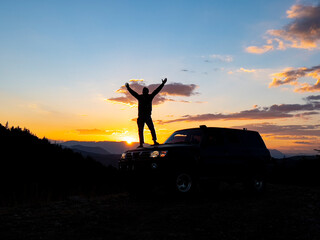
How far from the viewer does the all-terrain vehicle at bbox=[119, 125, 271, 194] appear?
29.8 ft

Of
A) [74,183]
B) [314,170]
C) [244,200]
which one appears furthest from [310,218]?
[314,170]

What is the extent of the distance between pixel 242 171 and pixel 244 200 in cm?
146

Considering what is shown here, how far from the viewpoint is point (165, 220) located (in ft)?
21.7

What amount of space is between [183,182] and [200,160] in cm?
81

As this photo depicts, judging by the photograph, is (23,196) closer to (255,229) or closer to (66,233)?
(66,233)

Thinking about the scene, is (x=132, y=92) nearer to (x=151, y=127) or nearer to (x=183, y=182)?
(x=151, y=127)

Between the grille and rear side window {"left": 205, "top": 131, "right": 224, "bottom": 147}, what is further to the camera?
rear side window {"left": 205, "top": 131, "right": 224, "bottom": 147}

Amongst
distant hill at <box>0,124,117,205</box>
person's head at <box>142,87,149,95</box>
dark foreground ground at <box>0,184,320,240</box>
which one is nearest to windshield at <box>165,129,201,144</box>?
dark foreground ground at <box>0,184,320,240</box>

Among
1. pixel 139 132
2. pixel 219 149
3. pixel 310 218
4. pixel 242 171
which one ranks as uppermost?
pixel 139 132

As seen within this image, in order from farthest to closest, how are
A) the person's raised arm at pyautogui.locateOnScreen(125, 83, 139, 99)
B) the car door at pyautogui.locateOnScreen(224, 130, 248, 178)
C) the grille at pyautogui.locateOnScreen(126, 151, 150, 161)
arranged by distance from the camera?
the person's raised arm at pyautogui.locateOnScreen(125, 83, 139, 99) < the car door at pyautogui.locateOnScreen(224, 130, 248, 178) < the grille at pyautogui.locateOnScreen(126, 151, 150, 161)

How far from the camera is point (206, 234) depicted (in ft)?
18.5

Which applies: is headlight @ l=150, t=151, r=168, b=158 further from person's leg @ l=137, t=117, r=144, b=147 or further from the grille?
person's leg @ l=137, t=117, r=144, b=147

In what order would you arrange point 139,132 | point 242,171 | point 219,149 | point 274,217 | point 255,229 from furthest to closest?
point 139,132, point 242,171, point 219,149, point 274,217, point 255,229

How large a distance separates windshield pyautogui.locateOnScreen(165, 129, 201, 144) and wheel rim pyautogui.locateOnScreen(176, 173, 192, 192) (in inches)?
46.2
